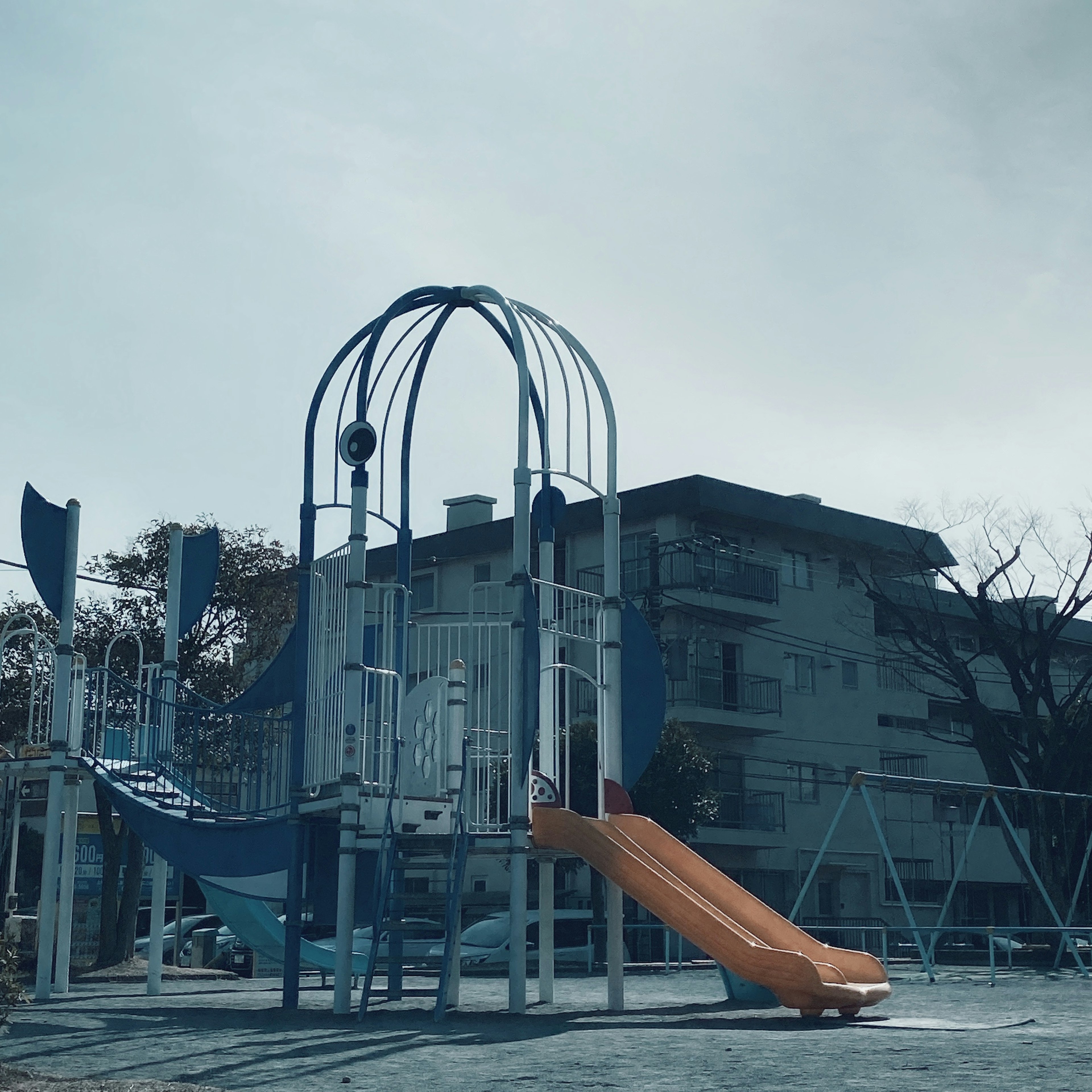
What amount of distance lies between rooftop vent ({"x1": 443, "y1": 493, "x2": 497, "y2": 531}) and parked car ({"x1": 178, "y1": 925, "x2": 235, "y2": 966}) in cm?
1966

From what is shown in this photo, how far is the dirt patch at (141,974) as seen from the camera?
68.0ft

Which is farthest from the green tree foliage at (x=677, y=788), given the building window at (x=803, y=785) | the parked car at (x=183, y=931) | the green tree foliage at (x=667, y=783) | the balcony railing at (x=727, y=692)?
the parked car at (x=183, y=931)

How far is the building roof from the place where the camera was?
42.0 metres

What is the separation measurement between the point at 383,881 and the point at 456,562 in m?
34.5

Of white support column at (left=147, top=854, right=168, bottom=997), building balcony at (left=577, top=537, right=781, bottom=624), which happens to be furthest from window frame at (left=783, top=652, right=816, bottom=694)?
white support column at (left=147, top=854, right=168, bottom=997)

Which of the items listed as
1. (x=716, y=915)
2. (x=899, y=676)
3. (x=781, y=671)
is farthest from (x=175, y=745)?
(x=899, y=676)

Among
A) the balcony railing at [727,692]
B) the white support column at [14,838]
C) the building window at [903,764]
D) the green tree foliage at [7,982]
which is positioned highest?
the balcony railing at [727,692]

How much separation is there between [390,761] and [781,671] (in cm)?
3304

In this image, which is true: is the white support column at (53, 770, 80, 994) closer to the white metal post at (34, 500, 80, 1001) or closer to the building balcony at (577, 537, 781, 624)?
the white metal post at (34, 500, 80, 1001)

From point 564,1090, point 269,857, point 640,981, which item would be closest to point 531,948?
point 640,981

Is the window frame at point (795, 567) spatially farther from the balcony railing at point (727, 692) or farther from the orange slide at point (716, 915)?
the orange slide at point (716, 915)

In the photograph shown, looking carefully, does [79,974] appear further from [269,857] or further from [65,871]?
[269,857]

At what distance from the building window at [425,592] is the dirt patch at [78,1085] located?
1515 inches

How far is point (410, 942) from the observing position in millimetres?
19625
